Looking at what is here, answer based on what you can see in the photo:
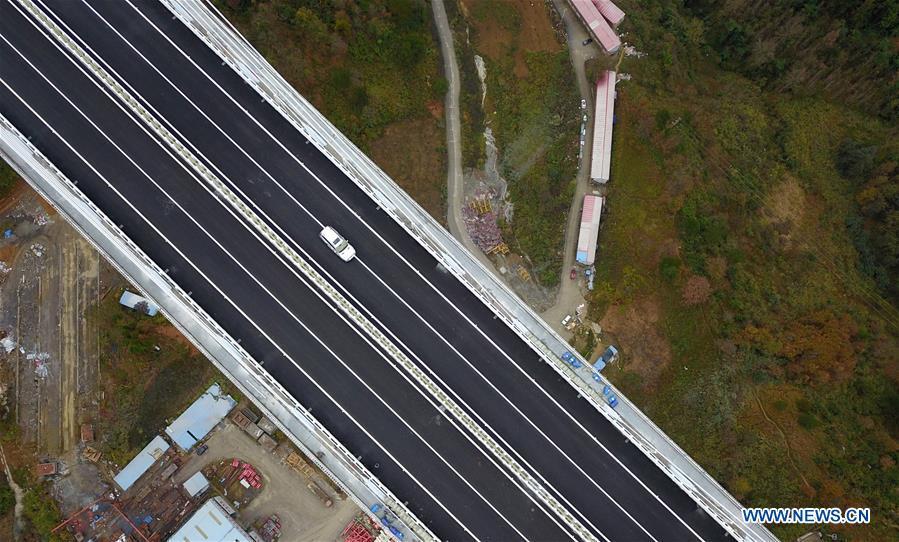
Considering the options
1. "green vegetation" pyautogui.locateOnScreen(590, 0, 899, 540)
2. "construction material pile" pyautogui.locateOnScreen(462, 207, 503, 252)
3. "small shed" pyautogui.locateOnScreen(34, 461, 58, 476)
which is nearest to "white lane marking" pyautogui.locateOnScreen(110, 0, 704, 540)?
"green vegetation" pyautogui.locateOnScreen(590, 0, 899, 540)

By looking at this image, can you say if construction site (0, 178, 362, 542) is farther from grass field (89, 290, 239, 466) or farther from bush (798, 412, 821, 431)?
bush (798, 412, 821, 431)

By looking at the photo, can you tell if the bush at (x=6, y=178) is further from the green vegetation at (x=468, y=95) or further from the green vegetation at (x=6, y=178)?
the green vegetation at (x=468, y=95)

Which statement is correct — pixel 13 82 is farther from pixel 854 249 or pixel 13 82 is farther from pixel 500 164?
pixel 854 249

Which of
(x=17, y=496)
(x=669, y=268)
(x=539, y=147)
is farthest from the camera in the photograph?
(x=539, y=147)

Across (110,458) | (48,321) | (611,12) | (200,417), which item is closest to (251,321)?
(200,417)

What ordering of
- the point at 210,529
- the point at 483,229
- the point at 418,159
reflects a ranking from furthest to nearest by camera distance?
the point at 483,229 → the point at 418,159 → the point at 210,529

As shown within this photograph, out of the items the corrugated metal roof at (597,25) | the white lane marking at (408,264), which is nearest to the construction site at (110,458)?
the white lane marking at (408,264)

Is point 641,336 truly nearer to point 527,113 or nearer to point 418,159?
point 527,113
